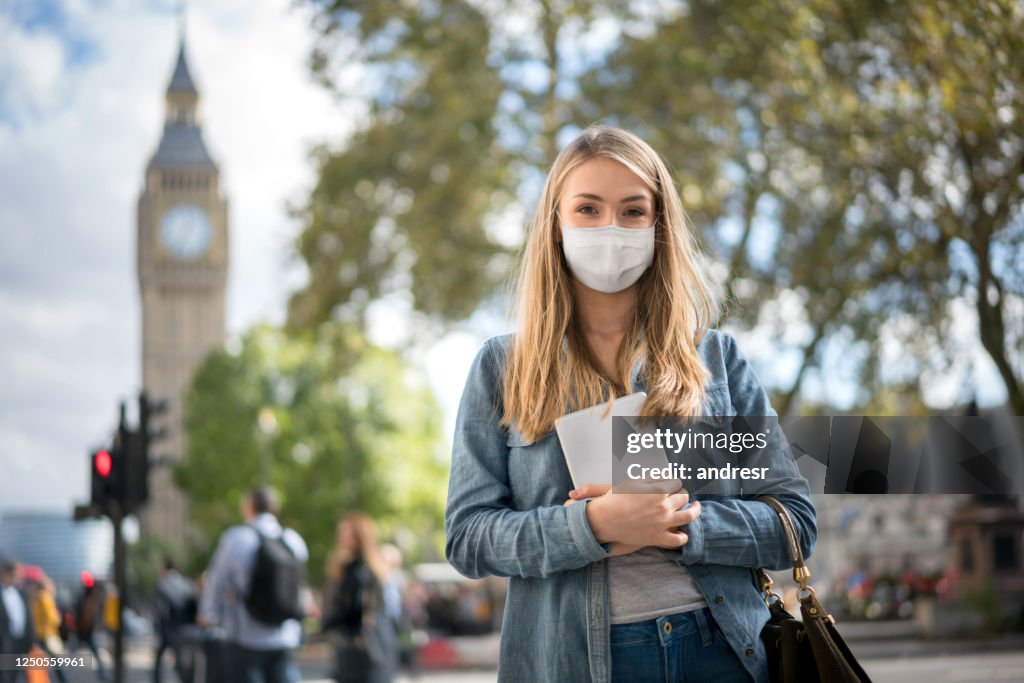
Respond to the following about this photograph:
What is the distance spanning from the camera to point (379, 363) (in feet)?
163

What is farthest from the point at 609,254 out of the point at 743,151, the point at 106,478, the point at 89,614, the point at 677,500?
the point at 743,151

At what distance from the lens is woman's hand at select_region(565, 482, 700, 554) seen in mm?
2279

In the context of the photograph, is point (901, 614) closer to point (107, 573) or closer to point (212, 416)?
point (107, 573)

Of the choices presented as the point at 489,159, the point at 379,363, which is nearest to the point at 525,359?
the point at 489,159

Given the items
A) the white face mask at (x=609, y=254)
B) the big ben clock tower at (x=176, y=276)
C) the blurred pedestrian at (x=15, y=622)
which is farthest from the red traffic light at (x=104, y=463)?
the big ben clock tower at (x=176, y=276)

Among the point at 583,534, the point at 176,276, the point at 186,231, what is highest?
the point at 186,231

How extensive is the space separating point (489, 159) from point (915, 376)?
763 centimetres

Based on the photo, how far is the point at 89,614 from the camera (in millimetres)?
8961

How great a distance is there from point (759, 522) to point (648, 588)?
0.24 metres

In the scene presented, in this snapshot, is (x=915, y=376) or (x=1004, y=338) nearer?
(x=1004, y=338)

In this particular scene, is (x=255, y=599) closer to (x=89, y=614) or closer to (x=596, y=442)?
(x=89, y=614)

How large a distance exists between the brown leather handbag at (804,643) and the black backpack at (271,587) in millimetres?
7050

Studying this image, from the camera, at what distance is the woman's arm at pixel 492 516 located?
233cm

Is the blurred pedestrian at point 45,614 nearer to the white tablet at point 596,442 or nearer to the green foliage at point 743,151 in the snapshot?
the white tablet at point 596,442
